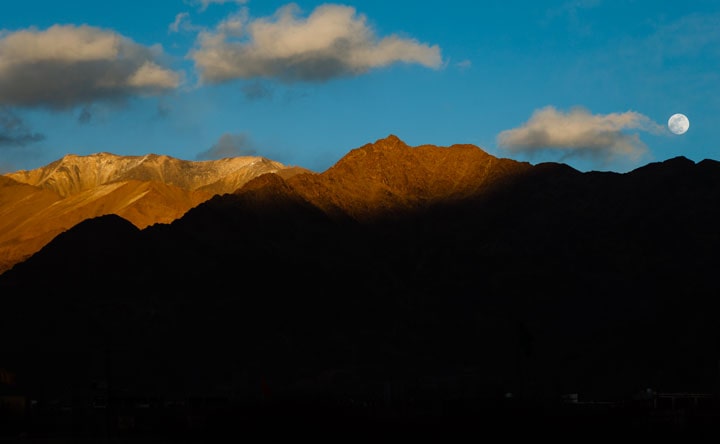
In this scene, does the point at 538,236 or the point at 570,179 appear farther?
the point at 570,179

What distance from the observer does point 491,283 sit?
175500mm

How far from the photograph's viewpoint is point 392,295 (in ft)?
586

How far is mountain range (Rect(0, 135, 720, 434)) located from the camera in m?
145

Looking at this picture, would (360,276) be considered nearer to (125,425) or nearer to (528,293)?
(528,293)

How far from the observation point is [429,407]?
248 feet

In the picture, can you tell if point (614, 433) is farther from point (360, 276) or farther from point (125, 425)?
point (360, 276)

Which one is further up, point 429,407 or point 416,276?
point 416,276

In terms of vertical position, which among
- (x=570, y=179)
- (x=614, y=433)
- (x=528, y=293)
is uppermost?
(x=570, y=179)

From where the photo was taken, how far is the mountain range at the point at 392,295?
145m

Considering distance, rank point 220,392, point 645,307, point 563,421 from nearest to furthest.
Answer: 1. point 563,421
2. point 220,392
3. point 645,307

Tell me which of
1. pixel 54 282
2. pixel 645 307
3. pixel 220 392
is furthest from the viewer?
pixel 54 282

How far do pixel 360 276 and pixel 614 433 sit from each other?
12660 cm

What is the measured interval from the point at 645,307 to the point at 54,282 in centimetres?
8838

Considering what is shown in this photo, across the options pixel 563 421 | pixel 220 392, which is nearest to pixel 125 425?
pixel 563 421
